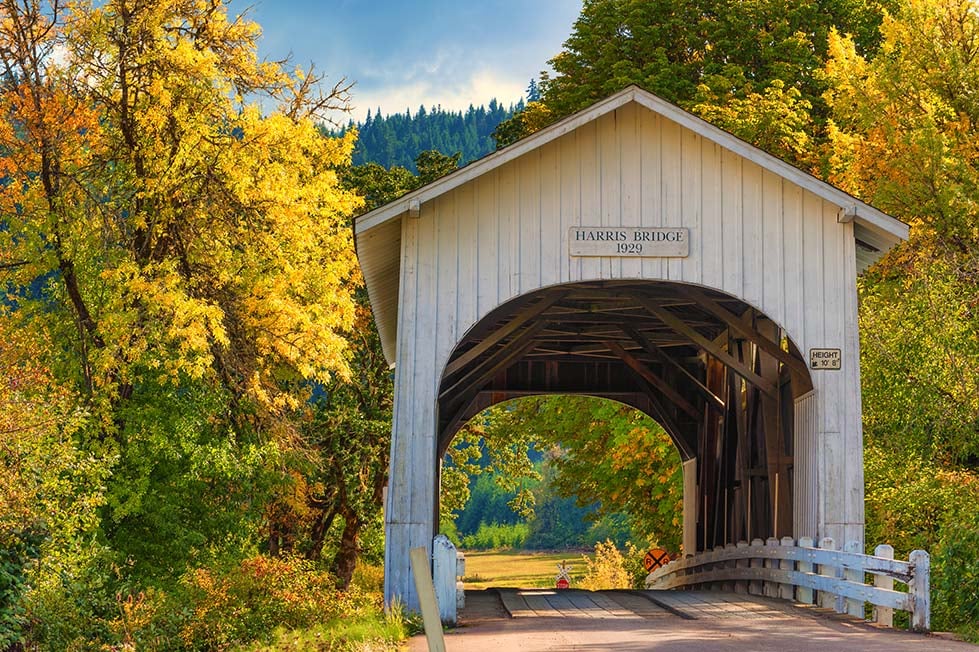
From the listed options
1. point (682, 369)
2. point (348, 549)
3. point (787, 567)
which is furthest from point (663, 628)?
point (348, 549)

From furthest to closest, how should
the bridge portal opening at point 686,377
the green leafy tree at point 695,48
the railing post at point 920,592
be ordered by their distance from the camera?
the green leafy tree at point 695,48
the bridge portal opening at point 686,377
the railing post at point 920,592

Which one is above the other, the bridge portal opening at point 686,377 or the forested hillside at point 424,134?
the forested hillside at point 424,134

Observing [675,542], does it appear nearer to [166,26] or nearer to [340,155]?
[340,155]

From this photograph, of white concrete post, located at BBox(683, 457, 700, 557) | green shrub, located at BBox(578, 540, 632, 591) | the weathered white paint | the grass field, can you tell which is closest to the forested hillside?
the grass field

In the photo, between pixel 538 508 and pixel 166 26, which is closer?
pixel 166 26

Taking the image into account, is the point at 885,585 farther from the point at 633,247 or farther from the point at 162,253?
the point at 162,253

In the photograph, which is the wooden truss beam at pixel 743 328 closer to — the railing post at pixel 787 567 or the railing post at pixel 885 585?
the railing post at pixel 787 567

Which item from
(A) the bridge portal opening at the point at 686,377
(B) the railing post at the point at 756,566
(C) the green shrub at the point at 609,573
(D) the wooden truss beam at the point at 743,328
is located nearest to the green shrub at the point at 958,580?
(A) the bridge portal opening at the point at 686,377

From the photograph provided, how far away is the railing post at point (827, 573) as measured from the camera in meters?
14.3

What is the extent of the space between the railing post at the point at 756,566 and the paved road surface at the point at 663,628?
939 millimetres

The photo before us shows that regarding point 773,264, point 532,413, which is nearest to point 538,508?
point 532,413

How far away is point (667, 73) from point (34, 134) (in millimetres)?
16966

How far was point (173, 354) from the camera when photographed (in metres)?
21.0

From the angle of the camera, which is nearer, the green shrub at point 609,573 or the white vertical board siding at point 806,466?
the white vertical board siding at point 806,466
